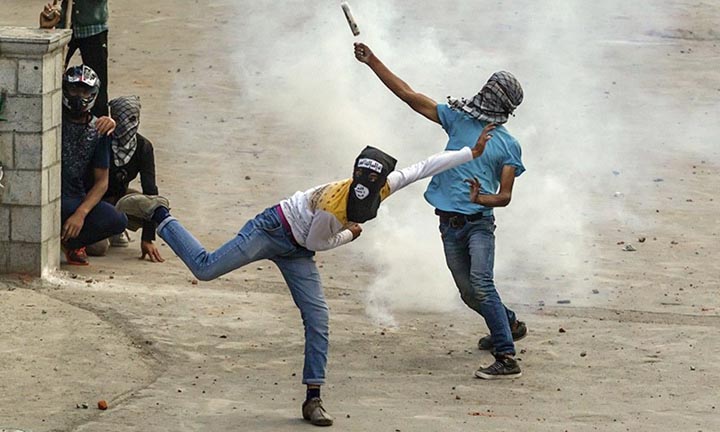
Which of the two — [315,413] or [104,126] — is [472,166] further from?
[104,126]

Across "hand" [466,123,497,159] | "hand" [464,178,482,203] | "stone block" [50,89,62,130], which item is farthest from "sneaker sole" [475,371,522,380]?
"stone block" [50,89,62,130]

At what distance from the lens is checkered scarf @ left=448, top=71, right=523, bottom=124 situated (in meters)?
8.14

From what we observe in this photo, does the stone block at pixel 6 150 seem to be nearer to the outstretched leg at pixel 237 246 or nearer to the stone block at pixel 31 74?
the stone block at pixel 31 74

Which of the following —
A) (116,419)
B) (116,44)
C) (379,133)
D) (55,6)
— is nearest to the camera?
(116,419)

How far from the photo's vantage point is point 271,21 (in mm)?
16391

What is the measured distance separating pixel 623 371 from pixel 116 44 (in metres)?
9.10

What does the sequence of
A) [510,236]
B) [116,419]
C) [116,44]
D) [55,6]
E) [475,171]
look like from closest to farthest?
[116,419], [475,171], [55,6], [510,236], [116,44]

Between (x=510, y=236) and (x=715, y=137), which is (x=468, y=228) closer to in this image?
(x=510, y=236)

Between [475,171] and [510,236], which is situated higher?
[475,171]

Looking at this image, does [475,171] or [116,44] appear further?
[116,44]

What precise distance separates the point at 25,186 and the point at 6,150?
242 mm

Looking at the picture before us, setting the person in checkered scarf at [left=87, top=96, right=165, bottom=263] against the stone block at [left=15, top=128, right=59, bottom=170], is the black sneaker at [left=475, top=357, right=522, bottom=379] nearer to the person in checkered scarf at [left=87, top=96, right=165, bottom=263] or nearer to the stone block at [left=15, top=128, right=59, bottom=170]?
the person in checkered scarf at [left=87, top=96, right=165, bottom=263]

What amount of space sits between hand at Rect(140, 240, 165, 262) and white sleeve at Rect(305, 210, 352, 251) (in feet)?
9.46

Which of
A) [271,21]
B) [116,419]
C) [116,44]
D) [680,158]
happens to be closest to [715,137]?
[680,158]
